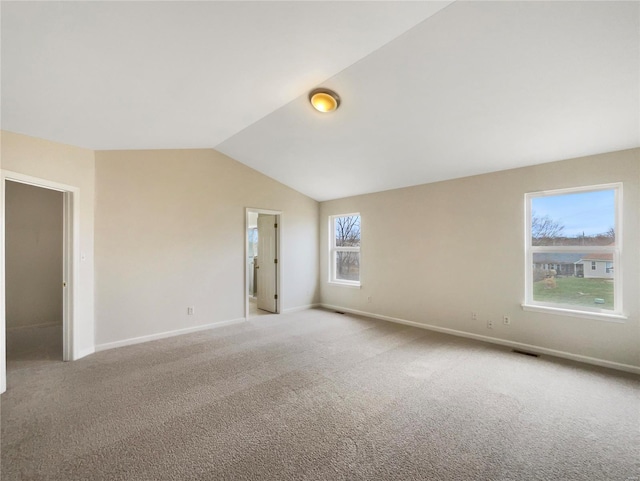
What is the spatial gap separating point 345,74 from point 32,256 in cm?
573

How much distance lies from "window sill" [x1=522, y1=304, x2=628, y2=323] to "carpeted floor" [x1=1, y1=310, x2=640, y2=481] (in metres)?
0.53

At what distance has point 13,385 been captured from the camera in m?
2.53

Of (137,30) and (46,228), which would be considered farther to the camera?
(46,228)

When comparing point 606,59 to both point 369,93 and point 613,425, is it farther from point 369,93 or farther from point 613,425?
point 613,425

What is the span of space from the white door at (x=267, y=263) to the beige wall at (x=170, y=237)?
1.85 feet

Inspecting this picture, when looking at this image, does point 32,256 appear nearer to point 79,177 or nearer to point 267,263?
point 79,177

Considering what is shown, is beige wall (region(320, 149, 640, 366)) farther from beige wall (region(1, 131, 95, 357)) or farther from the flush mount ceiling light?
beige wall (region(1, 131, 95, 357))

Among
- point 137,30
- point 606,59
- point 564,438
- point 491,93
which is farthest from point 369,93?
point 564,438

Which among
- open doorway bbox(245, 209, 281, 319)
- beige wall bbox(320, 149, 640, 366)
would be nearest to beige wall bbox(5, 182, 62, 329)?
open doorway bbox(245, 209, 281, 319)

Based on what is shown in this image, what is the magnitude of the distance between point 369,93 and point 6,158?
11.3 feet

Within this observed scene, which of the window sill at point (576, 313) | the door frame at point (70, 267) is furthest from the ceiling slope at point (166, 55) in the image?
the window sill at point (576, 313)

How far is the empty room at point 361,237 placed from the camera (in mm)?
1722

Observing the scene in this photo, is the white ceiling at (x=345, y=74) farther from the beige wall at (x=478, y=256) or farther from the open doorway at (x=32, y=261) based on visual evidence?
the open doorway at (x=32, y=261)

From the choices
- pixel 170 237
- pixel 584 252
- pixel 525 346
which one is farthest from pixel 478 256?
pixel 170 237
